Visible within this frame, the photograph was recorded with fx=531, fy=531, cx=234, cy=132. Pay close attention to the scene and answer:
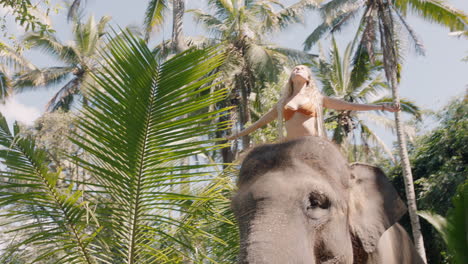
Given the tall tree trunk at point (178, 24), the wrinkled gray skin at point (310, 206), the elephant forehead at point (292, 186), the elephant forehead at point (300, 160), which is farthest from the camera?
the tall tree trunk at point (178, 24)

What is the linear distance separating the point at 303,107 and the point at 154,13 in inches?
742

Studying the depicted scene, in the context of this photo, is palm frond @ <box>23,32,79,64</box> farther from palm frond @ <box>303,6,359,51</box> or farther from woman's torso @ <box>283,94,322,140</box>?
woman's torso @ <box>283,94,322,140</box>

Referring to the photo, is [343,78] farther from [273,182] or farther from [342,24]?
[273,182]

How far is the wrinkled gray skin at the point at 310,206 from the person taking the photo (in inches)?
102

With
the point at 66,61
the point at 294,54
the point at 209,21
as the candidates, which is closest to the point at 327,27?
the point at 294,54

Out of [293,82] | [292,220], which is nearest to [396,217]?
[292,220]

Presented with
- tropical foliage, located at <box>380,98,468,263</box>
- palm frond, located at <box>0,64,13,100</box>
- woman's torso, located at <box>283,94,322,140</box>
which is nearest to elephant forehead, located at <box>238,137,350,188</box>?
woman's torso, located at <box>283,94,322,140</box>

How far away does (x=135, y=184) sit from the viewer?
349cm

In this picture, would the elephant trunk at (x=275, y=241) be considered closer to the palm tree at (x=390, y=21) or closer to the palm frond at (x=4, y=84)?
the palm tree at (x=390, y=21)

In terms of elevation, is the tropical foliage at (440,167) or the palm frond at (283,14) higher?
the palm frond at (283,14)

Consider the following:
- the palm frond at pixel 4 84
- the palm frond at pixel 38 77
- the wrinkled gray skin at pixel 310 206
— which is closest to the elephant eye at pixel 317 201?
the wrinkled gray skin at pixel 310 206

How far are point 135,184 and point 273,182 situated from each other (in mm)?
1083

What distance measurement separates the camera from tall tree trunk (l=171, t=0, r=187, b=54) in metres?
20.9

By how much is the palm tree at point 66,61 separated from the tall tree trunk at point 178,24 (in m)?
8.22
